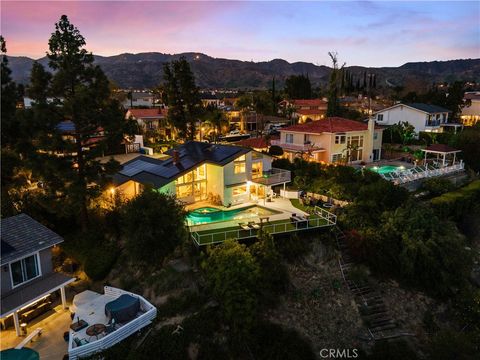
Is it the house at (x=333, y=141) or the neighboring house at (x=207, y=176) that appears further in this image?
the house at (x=333, y=141)

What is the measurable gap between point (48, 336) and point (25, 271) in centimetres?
331

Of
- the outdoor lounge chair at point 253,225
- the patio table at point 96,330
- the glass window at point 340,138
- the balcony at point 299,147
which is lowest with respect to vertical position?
the patio table at point 96,330

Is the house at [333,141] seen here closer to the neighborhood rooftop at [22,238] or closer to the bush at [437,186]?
the bush at [437,186]

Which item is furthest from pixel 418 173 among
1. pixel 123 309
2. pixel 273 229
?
pixel 123 309

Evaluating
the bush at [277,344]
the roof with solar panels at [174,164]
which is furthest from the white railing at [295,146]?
the bush at [277,344]

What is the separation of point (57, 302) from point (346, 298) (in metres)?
16.3

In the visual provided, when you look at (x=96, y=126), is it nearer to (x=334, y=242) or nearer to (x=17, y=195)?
(x=17, y=195)

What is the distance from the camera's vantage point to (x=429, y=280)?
21.2 m

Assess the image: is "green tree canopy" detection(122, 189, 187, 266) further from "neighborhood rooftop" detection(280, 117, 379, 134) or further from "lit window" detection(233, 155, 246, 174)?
"neighborhood rooftop" detection(280, 117, 379, 134)

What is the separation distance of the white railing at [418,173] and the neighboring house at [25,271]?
82.4ft

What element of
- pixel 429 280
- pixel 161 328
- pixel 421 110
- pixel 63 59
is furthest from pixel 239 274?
pixel 421 110

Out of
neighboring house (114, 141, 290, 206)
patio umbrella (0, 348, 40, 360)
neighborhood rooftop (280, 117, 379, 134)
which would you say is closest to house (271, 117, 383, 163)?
neighborhood rooftop (280, 117, 379, 134)

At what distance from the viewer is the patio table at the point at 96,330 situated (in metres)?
15.5

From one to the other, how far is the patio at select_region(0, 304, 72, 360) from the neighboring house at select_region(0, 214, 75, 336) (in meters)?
0.46
